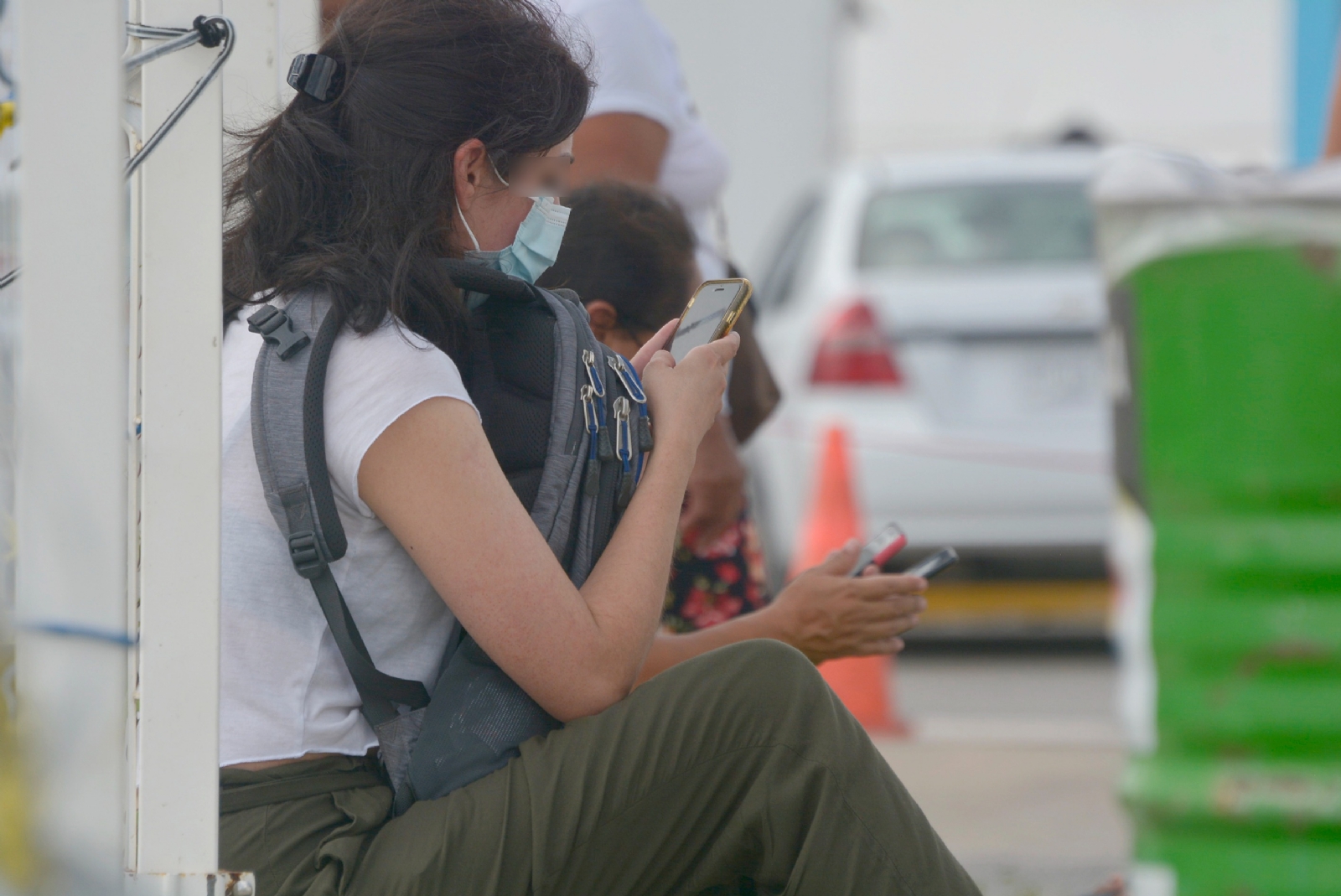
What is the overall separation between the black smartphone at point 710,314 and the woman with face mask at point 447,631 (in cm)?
12

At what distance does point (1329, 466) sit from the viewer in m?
1.52

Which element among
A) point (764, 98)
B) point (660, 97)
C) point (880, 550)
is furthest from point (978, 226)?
point (880, 550)

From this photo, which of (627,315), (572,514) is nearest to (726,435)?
(627,315)

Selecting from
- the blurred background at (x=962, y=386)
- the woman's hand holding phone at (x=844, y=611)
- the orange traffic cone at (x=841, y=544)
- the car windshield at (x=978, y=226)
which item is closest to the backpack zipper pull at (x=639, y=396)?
the woman's hand holding phone at (x=844, y=611)

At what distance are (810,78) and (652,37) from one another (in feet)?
14.5

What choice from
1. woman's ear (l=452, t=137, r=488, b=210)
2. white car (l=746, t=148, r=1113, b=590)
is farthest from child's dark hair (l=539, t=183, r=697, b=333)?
white car (l=746, t=148, r=1113, b=590)

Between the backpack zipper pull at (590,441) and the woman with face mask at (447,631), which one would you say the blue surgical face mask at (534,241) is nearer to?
the woman with face mask at (447,631)

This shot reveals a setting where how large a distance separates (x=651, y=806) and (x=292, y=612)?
15.7 inches

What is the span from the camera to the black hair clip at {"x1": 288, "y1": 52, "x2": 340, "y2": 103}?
167 cm

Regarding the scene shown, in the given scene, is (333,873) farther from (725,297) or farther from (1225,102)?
(1225,102)

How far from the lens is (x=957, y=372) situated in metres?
5.07

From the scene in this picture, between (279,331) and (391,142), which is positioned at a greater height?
(391,142)

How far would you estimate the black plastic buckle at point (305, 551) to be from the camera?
59.9 inches

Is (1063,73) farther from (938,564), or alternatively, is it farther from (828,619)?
(828,619)
